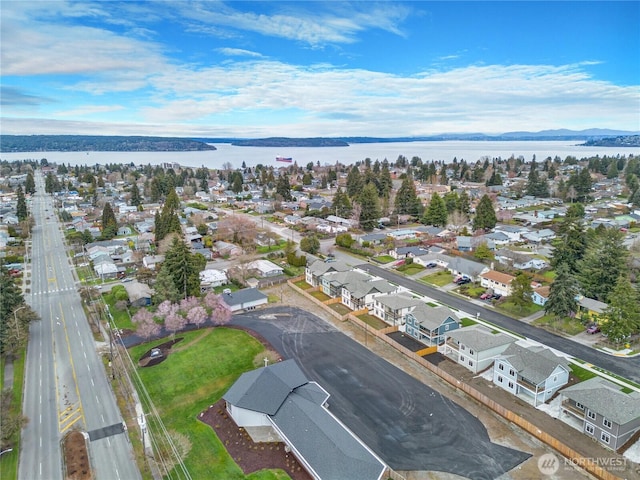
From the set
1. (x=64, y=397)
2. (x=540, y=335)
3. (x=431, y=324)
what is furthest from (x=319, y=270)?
(x=64, y=397)

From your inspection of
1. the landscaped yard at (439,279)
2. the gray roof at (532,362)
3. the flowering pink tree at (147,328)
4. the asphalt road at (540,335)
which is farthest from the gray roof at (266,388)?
the landscaped yard at (439,279)

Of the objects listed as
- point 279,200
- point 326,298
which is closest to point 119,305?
point 326,298

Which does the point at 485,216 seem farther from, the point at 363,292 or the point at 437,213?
the point at 363,292

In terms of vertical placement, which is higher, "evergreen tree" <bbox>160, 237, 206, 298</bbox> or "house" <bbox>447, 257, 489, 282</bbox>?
"evergreen tree" <bbox>160, 237, 206, 298</bbox>

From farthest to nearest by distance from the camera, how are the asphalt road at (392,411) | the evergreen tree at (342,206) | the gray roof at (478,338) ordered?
the evergreen tree at (342,206) < the gray roof at (478,338) < the asphalt road at (392,411)

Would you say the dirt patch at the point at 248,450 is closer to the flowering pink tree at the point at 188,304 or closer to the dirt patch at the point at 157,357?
the dirt patch at the point at 157,357

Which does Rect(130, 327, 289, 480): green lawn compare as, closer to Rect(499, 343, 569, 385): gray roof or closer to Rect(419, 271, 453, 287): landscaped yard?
Rect(499, 343, 569, 385): gray roof

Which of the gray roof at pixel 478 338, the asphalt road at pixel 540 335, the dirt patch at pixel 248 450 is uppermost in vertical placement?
the gray roof at pixel 478 338

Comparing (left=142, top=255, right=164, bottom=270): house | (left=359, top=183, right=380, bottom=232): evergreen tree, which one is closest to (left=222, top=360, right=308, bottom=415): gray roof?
(left=142, top=255, right=164, bottom=270): house
